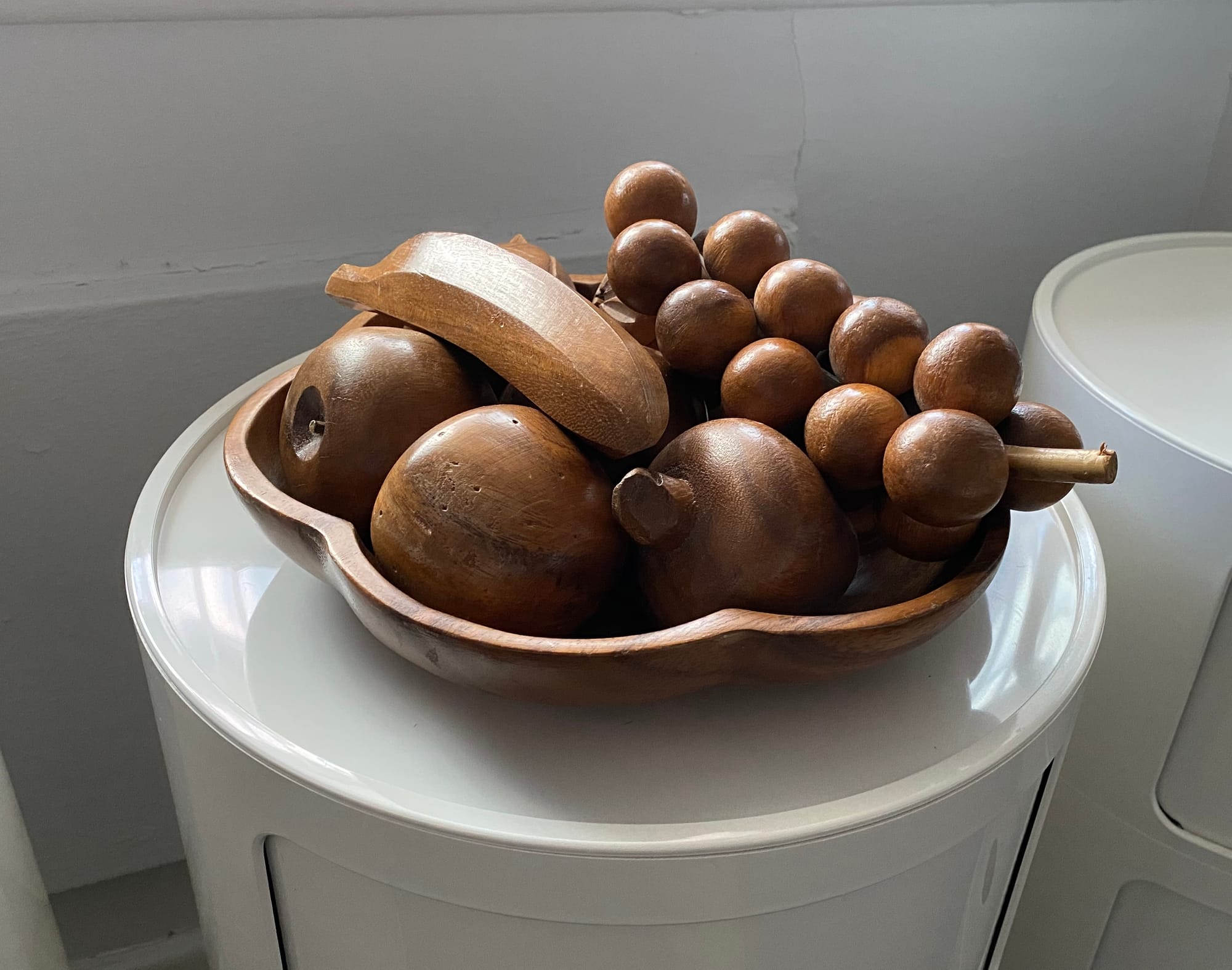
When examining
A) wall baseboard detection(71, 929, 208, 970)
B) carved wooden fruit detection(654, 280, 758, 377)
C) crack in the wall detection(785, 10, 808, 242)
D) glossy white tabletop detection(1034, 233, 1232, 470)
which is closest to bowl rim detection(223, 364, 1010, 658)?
carved wooden fruit detection(654, 280, 758, 377)

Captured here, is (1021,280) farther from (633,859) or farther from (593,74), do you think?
(633,859)

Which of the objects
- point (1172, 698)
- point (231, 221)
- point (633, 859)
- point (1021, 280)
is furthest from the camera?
point (1021, 280)

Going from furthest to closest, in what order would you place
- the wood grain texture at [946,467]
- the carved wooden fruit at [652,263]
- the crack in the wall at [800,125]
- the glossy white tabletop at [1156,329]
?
the crack in the wall at [800,125], the glossy white tabletop at [1156,329], the carved wooden fruit at [652,263], the wood grain texture at [946,467]

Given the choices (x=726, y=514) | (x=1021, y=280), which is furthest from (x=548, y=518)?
(x=1021, y=280)

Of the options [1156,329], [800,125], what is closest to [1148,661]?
[1156,329]

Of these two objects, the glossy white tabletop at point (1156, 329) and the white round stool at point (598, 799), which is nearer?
the white round stool at point (598, 799)

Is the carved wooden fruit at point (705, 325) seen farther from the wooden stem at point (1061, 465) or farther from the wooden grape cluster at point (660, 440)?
the wooden stem at point (1061, 465)

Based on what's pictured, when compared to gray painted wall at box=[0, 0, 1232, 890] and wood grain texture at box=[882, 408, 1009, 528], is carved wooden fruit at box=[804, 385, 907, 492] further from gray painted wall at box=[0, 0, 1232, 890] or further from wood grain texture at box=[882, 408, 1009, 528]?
gray painted wall at box=[0, 0, 1232, 890]

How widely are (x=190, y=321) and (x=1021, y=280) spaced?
0.71 meters

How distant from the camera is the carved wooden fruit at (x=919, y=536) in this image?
38 cm

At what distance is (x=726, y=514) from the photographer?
362 millimetres

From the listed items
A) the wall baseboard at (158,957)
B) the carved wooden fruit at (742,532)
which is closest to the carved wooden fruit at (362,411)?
the carved wooden fruit at (742,532)

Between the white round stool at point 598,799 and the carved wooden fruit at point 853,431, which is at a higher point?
the carved wooden fruit at point 853,431

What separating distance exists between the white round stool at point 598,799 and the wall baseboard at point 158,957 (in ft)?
1.74
